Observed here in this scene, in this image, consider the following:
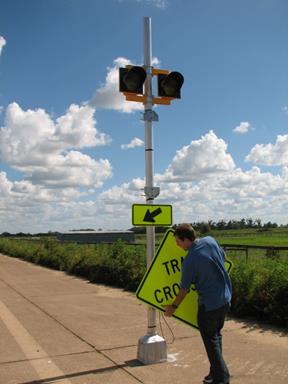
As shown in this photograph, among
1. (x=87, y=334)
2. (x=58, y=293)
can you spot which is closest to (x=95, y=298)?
(x=58, y=293)

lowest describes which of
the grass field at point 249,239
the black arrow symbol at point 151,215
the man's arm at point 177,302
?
the grass field at point 249,239

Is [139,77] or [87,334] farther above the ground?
[139,77]

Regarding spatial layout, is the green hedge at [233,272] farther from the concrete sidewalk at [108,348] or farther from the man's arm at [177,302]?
the man's arm at [177,302]

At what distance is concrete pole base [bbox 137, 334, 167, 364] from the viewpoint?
625 cm

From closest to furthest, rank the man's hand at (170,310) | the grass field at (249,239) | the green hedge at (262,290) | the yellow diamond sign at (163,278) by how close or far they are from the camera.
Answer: the man's hand at (170,310), the yellow diamond sign at (163,278), the green hedge at (262,290), the grass field at (249,239)

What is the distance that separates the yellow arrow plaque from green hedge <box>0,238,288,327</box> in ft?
10.4

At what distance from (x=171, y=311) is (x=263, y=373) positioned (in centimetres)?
158

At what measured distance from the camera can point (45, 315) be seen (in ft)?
34.4

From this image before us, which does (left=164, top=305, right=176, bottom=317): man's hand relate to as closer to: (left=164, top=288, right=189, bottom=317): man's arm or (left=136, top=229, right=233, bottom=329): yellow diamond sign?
(left=164, top=288, right=189, bottom=317): man's arm

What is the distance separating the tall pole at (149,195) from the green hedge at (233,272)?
9.71 feet

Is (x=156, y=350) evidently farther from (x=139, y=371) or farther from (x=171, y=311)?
(x=171, y=311)

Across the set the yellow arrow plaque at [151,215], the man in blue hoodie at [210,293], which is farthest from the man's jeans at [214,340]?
the yellow arrow plaque at [151,215]

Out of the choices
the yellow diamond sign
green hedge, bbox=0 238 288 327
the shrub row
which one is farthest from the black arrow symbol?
the shrub row

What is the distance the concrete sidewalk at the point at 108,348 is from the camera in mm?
5895
